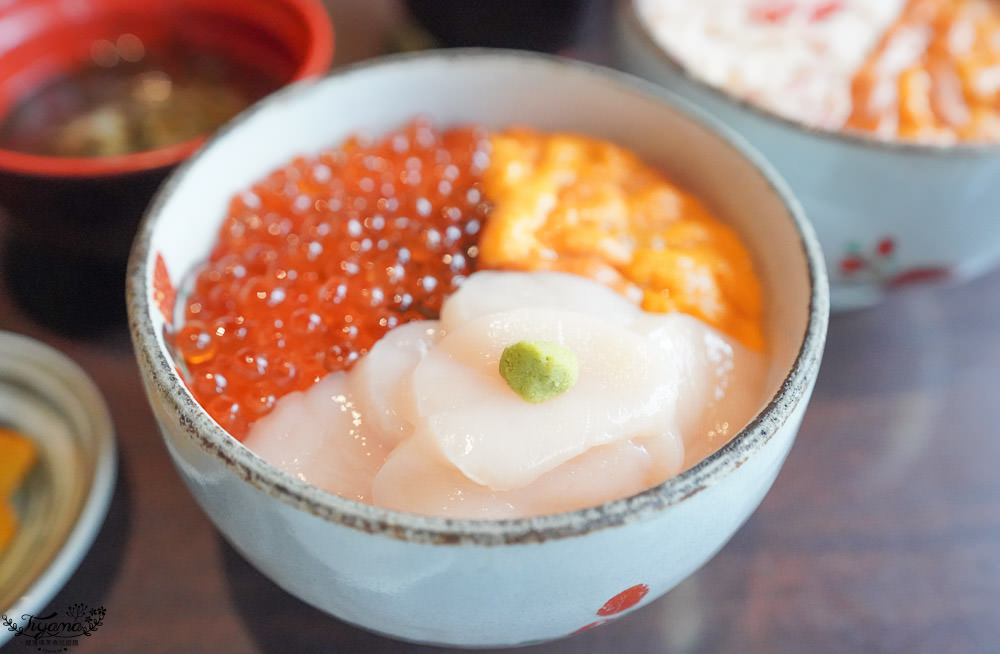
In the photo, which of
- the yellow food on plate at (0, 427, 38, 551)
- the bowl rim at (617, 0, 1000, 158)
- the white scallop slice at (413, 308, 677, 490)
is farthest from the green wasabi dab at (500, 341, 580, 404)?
the yellow food on plate at (0, 427, 38, 551)

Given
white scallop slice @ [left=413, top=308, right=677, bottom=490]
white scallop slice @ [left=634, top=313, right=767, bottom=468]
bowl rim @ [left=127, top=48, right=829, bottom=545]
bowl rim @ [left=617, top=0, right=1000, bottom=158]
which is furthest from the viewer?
bowl rim @ [left=617, top=0, right=1000, bottom=158]

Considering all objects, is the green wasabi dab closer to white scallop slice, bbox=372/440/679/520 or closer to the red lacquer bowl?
white scallop slice, bbox=372/440/679/520

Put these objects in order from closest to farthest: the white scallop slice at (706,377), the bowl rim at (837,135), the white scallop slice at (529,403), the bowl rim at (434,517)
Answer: the bowl rim at (434,517)
the white scallop slice at (529,403)
the white scallop slice at (706,377)
the bowl rim at (837,135)

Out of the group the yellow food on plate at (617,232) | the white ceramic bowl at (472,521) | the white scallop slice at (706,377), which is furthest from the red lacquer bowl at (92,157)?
the white scallop slice at (706,377)

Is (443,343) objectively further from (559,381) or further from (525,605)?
(525,605)

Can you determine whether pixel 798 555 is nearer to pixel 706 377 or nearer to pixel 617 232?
pixel 706 377

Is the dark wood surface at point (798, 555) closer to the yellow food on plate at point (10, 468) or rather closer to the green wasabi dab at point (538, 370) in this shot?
the yellow food on plate at point (10, 468)
